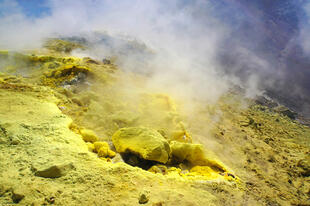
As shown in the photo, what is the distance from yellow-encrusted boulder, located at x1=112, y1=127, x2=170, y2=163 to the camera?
315 centimetres

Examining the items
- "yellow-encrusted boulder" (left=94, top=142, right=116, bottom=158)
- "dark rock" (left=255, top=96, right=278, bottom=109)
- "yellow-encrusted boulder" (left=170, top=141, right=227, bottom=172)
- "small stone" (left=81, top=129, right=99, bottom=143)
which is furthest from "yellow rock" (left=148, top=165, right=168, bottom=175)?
"dark rock" (left=255, top=96, right=278, bottom=109)

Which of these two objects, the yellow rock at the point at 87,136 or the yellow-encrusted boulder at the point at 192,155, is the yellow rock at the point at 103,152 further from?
the yellow-encrusted boulder at the point at 192,155

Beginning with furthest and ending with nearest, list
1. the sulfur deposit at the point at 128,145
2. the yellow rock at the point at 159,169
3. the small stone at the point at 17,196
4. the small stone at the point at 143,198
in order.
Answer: the yellow rock at the point at 159,169
the sulfur deposit at the point at 128,145
the small stone at the point at 143,198
the small stone at the point at 17,196

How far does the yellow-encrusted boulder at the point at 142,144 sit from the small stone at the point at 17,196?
5.36 feet

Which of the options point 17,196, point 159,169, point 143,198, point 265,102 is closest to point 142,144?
point 159,169

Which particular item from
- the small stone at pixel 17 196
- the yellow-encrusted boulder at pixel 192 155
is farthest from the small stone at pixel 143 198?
the yellow-encrusted boulder at pixel 192 155

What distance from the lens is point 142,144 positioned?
324 centimetres

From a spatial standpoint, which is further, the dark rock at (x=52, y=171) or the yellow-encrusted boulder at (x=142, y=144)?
the yellow-encrusted boulder at (x=142, y=144)

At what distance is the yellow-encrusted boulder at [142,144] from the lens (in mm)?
3146

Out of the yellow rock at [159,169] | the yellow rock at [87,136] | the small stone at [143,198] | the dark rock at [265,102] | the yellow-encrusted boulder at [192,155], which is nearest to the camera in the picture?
the small stone at [143,198]

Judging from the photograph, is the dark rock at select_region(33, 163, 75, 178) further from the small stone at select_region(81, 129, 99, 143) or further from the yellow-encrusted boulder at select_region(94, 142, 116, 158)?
the small stone at select_region(81, 129, 99, 143)

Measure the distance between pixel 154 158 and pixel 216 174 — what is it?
111 cm

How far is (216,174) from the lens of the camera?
322 cm

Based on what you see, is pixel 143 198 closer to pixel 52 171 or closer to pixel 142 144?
pixel 52 171
